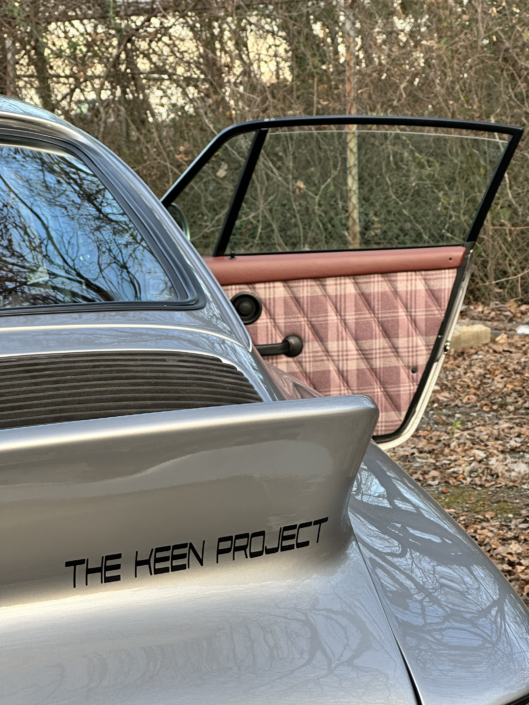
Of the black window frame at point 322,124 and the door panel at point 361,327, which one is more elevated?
the black window frame at point 322,124

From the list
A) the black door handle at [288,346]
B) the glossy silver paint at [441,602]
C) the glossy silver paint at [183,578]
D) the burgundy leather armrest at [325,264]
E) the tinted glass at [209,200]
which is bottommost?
the tinted glass at [209,200]

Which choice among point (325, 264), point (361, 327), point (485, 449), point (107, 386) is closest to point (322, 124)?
point (325, 264)

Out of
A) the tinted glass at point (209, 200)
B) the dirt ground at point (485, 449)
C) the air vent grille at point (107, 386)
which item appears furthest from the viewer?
the tinted glass at point (209, 200)

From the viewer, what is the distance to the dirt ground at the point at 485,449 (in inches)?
161

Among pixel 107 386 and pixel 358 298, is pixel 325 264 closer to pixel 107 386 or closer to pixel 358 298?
pixel 358 298

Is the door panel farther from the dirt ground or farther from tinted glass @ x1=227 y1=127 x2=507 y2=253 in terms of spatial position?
tinted glass @ x1=227 y1=127 x2=507 y2=253

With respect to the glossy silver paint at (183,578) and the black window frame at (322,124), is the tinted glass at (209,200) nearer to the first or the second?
the black window frame at (322,124)

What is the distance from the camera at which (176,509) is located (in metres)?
1.04

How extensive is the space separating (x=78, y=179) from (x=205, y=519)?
1.22 metres

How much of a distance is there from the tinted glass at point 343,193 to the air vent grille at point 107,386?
623 centimetres

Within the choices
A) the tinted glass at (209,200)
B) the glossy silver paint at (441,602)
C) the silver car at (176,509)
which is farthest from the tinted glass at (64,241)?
the tinted glass at (209,200)

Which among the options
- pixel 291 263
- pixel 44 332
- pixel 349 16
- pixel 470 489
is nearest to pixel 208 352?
pixel 44 332

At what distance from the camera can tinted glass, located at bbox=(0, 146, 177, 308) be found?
171 cm

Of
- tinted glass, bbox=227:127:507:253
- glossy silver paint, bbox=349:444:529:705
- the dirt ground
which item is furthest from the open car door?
tinted glass, bbox=227:127:507:253
